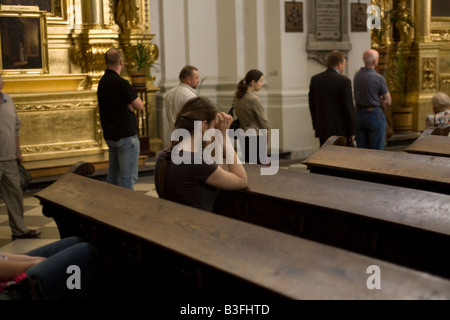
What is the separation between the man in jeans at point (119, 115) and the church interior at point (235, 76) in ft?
1.63

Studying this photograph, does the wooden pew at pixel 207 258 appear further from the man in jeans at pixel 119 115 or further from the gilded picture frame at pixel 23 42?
the gilded picture frame at pixel 23 42

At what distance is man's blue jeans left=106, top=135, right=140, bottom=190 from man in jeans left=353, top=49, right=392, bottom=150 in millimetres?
2673

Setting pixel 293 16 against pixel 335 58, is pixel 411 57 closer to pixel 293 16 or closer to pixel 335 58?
pixel 293 16

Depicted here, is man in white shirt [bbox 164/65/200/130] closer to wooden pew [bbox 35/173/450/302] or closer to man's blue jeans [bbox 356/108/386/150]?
man's blue jeans [bbox 356/108/386/150]

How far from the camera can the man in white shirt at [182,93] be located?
20.2ft

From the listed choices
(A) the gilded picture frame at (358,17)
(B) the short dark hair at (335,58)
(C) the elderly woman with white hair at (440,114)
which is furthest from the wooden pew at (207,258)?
(A) the gilded picture frame at (358,17)

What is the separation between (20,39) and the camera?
28.8ft

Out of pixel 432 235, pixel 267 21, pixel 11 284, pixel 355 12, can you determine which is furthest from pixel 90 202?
pixel 355 12

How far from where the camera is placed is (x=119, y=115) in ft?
20.1

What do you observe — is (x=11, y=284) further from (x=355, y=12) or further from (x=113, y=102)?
(x=355, y=12)

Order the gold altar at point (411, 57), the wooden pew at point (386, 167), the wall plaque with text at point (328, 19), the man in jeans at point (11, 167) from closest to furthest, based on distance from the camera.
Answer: the wooden pew at point (386, 167) < the man in jeans at point (11, 167) < the wall plaque with text at point (328, 19) < the gold altar at point (411, 57)

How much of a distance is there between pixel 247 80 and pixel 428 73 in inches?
284

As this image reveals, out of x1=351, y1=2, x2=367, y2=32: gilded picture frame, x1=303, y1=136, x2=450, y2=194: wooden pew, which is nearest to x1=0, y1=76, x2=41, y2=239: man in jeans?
x1=303, y1=136, x2=450, y2=194: wooden pew
